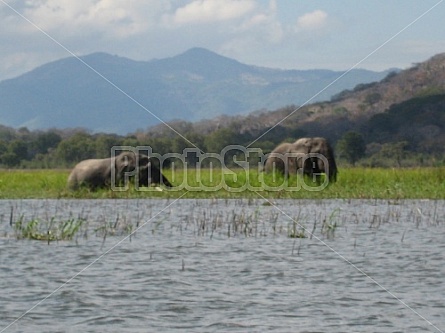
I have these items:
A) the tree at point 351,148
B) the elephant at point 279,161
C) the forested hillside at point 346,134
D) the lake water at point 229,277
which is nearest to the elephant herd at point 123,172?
the elephant at point 279,161

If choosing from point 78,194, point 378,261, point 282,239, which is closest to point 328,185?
point 78,194

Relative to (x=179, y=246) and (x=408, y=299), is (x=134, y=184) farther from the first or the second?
(x=408, y=299)

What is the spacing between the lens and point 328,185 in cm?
2800

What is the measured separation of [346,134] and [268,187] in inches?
2219

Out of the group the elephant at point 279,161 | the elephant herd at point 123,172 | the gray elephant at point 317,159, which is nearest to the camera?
the elephant herd at point 123,172

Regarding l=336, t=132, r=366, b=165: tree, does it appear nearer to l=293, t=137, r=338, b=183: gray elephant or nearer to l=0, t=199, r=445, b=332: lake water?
l=293, t=137, r=338, b=183: gray elephant

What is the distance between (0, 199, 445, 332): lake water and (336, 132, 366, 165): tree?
58755 mm

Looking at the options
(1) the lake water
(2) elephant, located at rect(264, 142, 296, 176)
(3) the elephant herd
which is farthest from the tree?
(1) the lake water

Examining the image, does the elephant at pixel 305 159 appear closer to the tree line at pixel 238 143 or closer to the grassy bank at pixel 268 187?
the grassy bank at pixel 268 187

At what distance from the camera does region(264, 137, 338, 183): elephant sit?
3044 centimetres

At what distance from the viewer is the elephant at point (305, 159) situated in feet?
99.9

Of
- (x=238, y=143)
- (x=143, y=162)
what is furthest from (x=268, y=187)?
(x=238, y=143)

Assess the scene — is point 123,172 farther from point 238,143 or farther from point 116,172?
point 238,143

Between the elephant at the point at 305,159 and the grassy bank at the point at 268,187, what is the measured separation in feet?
1.78
